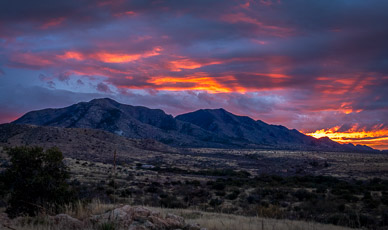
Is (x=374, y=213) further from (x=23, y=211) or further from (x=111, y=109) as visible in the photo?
(x=111, y=109)

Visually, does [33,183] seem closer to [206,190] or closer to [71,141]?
[206,190]

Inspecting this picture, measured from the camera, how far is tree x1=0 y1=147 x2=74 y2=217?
1073cm

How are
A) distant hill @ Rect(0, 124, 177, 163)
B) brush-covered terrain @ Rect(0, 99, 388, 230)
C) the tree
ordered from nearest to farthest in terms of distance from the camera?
the tree
brush-covered terrain @ Rect(0, 99, 388, 230)
distant hill @ Rect(0, 124, 177, 163)

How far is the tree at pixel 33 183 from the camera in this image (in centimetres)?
1073

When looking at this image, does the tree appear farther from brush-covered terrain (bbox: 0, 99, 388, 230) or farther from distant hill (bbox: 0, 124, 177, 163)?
distant hill (bbox: 0, 124, 177, 163)

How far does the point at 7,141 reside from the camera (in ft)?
262

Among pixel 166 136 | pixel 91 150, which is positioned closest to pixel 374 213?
pixel 91 150

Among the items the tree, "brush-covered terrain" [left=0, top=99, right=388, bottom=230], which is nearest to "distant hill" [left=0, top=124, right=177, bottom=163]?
"brush-covered terrain" [left=0, top=99, right=388, bottom=230]

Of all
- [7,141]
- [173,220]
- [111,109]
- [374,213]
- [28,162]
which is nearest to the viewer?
[173,220]

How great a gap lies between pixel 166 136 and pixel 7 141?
11296 cm

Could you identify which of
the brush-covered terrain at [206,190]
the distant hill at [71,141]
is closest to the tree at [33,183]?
the brush-covered terrain at [206,190]

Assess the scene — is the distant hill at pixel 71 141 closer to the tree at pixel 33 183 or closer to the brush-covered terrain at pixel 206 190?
the brush-covered terrain at pixel 206 190

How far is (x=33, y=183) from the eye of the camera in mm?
10977

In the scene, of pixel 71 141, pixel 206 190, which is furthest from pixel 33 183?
pixel 71 141
